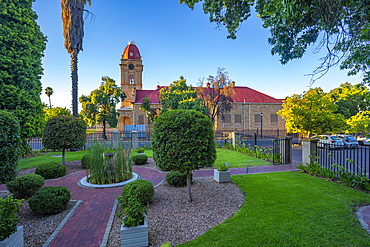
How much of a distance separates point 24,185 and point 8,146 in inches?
100

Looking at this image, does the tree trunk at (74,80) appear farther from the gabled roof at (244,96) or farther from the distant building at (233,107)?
the gabled roof at (244,96)

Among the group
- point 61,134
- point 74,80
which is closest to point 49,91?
point 74,80

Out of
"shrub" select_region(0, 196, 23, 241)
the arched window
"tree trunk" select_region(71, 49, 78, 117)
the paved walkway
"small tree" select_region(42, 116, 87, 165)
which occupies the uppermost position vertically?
the arched window

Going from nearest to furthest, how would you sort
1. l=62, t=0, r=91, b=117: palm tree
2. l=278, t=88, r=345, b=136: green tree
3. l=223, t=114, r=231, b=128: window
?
l=62, t=0, r=91, b=117: palm tree, l=278, t=88, r=345, b=136: green tree, l=223, t=114, r=231, b=128: window

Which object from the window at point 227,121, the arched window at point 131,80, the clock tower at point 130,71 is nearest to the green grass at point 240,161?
the window at point 227,121

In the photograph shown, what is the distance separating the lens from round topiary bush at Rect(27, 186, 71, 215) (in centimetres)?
433

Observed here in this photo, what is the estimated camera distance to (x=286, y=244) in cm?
316

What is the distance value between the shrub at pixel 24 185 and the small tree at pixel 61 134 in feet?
10.9

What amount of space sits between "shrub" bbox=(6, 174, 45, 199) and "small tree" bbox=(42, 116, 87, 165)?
10.9 ft

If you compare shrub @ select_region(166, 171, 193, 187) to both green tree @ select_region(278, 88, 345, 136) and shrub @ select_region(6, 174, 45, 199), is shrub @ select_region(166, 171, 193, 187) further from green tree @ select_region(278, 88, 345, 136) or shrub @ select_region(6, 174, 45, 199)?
green tree @ select_region(278, 88, 345, 136)

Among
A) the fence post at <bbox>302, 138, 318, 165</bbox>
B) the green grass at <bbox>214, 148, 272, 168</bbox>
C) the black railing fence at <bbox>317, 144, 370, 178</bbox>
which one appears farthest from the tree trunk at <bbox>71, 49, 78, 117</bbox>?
the black railing fence at <bbox>317, 144, 370, 178</bbox>

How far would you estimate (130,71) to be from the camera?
3675 centimetres

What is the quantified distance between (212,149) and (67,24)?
14559 millimetres

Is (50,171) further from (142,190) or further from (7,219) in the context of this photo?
(7,219)
